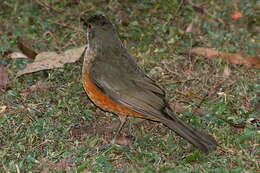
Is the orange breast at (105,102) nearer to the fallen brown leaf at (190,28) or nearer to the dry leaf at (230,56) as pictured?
the dry leaf at (230,56)

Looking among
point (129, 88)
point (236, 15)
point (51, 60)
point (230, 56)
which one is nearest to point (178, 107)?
point (129, 88)

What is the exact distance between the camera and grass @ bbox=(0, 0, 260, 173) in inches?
229

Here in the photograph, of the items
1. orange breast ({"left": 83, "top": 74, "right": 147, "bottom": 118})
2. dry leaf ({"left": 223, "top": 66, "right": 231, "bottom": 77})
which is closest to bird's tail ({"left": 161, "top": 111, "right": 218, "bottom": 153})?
orange breast ({"left": 83, "top": 74, "right": 147, "bottom": 118})

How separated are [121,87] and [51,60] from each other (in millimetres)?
1583

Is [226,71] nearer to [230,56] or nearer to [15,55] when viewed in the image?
[230,56]

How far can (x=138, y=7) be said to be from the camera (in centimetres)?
930

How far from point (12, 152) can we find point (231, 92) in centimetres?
292

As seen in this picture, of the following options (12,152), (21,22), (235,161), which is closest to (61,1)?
(21,22)

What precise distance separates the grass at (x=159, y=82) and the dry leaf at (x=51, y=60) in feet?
0.46

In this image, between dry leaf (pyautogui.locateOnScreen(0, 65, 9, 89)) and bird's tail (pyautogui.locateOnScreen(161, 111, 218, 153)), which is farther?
dry leaf (pyautogui.locateOnScreen(0, 65, 9, 89))

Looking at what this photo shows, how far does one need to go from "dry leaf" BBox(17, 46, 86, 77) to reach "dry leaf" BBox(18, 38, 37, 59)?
0.29 meters

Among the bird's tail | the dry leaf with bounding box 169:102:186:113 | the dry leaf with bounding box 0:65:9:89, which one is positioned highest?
the bird's tail

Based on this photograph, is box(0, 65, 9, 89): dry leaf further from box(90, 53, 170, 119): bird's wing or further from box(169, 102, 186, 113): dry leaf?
box(169, 102, 186, 113): dry leaf

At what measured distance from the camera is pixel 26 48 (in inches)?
316
